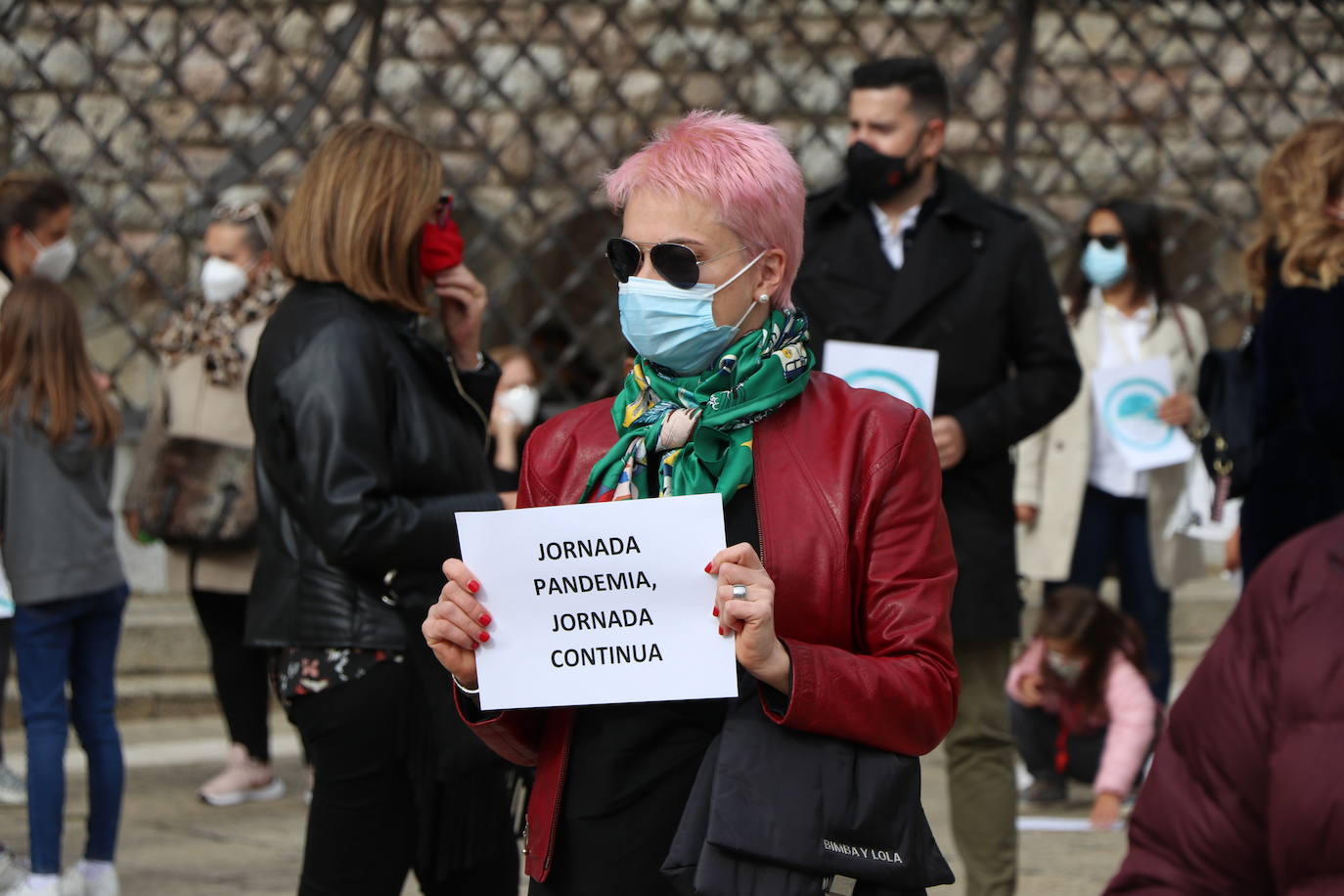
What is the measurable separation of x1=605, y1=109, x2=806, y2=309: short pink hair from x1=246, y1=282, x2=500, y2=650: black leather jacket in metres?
1.00

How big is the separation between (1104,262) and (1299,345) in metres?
2.55

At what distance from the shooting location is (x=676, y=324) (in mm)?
2383

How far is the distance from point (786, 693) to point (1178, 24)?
6687 mm

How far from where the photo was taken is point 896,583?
2.32 metres

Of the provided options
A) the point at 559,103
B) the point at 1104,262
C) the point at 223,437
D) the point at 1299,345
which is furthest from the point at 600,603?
the point at 559,103

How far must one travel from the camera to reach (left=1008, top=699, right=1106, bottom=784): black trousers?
6.11 metres

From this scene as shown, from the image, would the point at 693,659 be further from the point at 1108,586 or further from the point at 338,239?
the point at 1108,586

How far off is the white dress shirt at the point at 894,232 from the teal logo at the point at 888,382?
0.33 metres

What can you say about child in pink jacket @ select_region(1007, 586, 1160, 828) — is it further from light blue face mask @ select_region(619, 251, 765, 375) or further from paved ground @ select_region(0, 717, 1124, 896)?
light blue face mask @ select_region(619, 251, 765, 375)

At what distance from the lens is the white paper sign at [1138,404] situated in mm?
6586

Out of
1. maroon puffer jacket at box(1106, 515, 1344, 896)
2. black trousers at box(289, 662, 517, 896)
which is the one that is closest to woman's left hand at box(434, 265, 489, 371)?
black trousers at box(289, 662, 517, 896)

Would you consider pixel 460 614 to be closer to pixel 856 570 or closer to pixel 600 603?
pixel 600 603

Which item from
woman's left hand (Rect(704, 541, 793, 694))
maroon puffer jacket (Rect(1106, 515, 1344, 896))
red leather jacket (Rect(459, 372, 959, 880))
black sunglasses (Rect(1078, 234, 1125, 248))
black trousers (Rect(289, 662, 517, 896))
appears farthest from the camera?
black sunglasses (Rect(1078, 234, 1125, 248))

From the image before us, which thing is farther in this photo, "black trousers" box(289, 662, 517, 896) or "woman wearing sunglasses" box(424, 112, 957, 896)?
"black trousers" box(289, 662, 517, 896)
